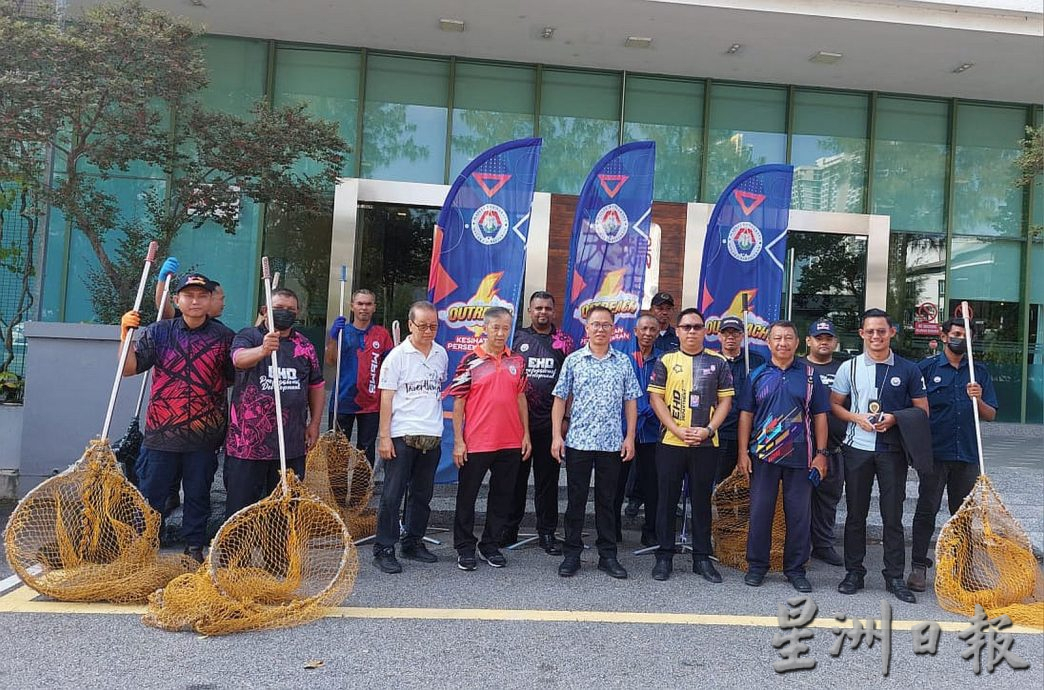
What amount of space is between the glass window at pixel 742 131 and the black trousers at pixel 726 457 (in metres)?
6.85

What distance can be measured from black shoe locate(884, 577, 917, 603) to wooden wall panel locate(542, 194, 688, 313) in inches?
229

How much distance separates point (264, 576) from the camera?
4.43m

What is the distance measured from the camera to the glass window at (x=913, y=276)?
12.5 metres

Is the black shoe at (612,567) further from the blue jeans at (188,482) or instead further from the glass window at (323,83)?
the glass window at (323,83)

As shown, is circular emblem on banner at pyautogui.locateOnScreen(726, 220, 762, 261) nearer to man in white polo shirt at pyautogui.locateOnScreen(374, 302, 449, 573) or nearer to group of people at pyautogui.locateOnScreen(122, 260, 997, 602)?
group of people at pyautogui.locateOnScreen(122, 260, 997, 602)

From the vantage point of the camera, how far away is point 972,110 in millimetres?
12734

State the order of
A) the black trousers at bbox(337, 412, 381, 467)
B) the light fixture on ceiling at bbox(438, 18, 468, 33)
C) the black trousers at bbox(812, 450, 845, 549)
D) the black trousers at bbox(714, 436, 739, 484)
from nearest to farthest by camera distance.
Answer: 1. the black trousers at bbox(812, 450, 845, 549)
2. the black trousers at bbox(714, 436, 739, 484)
3. the black trousers at bbox(337, 412, 381, 467)
4. the light fixture on ceiling at bbox(438, 18, 468, 33)

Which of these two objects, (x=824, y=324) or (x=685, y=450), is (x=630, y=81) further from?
(x=685, y=450)

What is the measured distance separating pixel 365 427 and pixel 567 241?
16.2ft

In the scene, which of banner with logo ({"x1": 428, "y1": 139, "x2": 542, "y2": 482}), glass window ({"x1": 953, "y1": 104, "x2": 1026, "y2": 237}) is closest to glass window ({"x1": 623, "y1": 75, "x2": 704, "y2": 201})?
glass window ({"x1": 953, "y1": 104, "x2": 1026, "y2": 237})

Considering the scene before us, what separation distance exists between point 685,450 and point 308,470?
2.82 metres

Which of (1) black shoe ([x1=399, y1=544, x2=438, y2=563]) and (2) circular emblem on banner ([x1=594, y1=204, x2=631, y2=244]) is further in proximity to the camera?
(2) circular emblem on banner ([x1=594, y1=204, x2=631, y2=244])

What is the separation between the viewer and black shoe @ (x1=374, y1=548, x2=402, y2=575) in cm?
520

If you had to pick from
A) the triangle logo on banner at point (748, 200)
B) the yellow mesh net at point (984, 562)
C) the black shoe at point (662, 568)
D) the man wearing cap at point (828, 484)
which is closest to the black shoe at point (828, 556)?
the man wearing cap at point (828, 484)
